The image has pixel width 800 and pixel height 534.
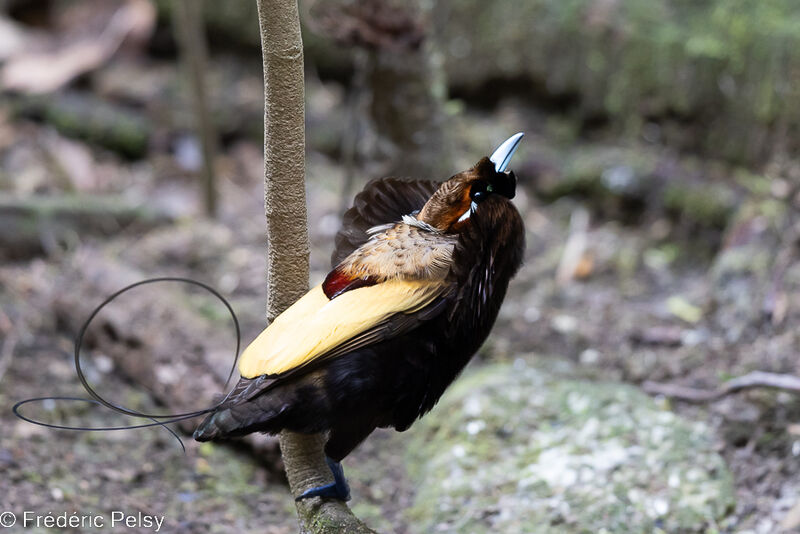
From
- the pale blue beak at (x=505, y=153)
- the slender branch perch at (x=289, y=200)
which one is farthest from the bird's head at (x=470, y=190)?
the slender branch perch at (x=289, y=200)

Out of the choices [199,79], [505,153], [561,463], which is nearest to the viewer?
[505,153]

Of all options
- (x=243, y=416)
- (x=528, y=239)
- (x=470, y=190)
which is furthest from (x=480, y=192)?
(x=528, y=239)

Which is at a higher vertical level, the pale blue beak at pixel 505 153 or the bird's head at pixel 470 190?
the pale blue beak at pixel 505 153

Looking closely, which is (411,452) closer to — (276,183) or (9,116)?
(276,183)

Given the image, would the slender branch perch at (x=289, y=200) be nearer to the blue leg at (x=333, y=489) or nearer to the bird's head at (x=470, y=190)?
the blue leg at (x=333, y=489)

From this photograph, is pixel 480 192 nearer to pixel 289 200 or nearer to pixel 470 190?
pixel 470 190

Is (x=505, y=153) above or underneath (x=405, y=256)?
above

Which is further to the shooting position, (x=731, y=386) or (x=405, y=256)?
(x=731, y=386)

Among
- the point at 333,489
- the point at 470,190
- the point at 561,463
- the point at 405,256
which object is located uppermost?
the point at 470,190
